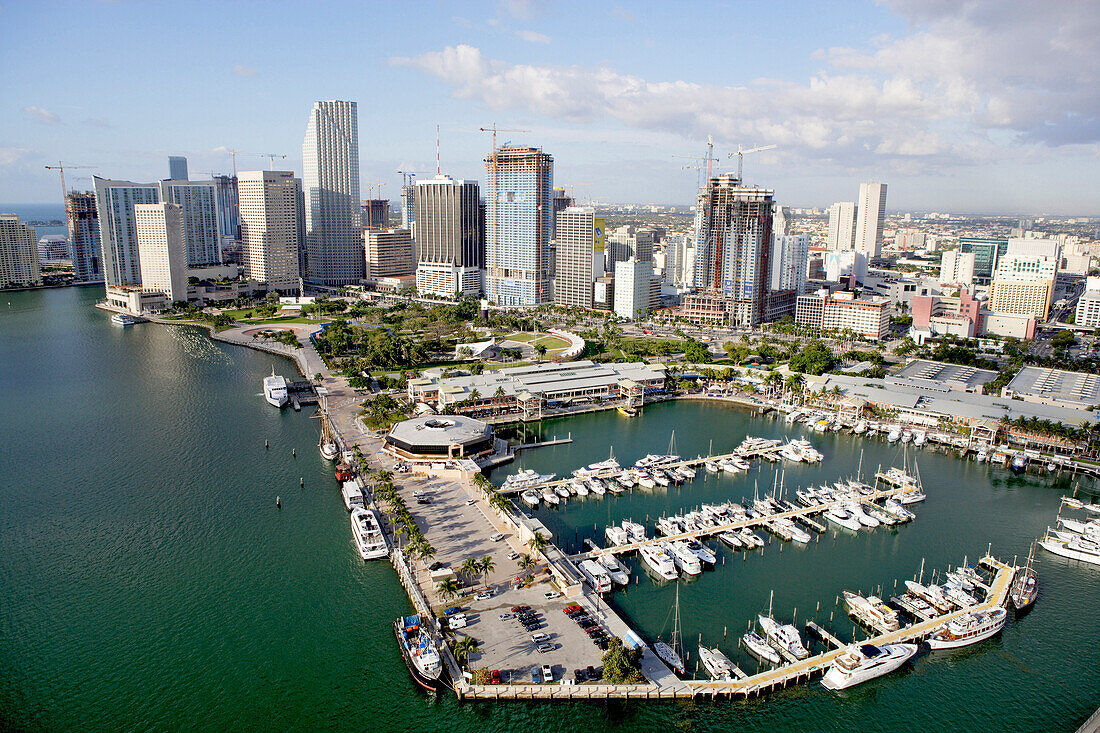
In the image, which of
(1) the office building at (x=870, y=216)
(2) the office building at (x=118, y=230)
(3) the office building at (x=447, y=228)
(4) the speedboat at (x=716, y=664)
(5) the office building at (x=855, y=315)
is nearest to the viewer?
(4) the speedboat at (x=716, y=664)

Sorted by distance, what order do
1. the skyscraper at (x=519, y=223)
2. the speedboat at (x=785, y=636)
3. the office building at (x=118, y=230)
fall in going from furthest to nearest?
the office building at (x=118, y=230) → the skyscraper at (x=519, y=223) → the speedboat at (x=785, y=636)

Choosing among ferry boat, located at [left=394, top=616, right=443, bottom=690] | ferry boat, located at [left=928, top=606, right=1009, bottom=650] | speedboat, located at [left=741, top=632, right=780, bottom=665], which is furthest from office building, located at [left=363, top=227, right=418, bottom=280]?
ferry boat, located at [left=928, top=606, right=1009, bottom=650]

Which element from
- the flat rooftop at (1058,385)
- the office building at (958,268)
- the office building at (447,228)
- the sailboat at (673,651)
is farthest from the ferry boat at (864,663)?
the office building at (958,268)

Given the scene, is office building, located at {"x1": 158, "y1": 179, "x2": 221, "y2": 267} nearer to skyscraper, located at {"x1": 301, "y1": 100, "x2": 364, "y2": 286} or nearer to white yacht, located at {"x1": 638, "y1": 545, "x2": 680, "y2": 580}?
skyscraper, located at {"x1": 301, "y1": 100, "x2": 364, "y2": 286}

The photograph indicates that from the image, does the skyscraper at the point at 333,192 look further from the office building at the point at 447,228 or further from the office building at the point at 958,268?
the office building at the point at 958,268

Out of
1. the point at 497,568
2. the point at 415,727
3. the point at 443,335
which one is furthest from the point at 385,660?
the point at 443,335

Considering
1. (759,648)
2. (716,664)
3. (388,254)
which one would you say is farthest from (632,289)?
(716,664)
